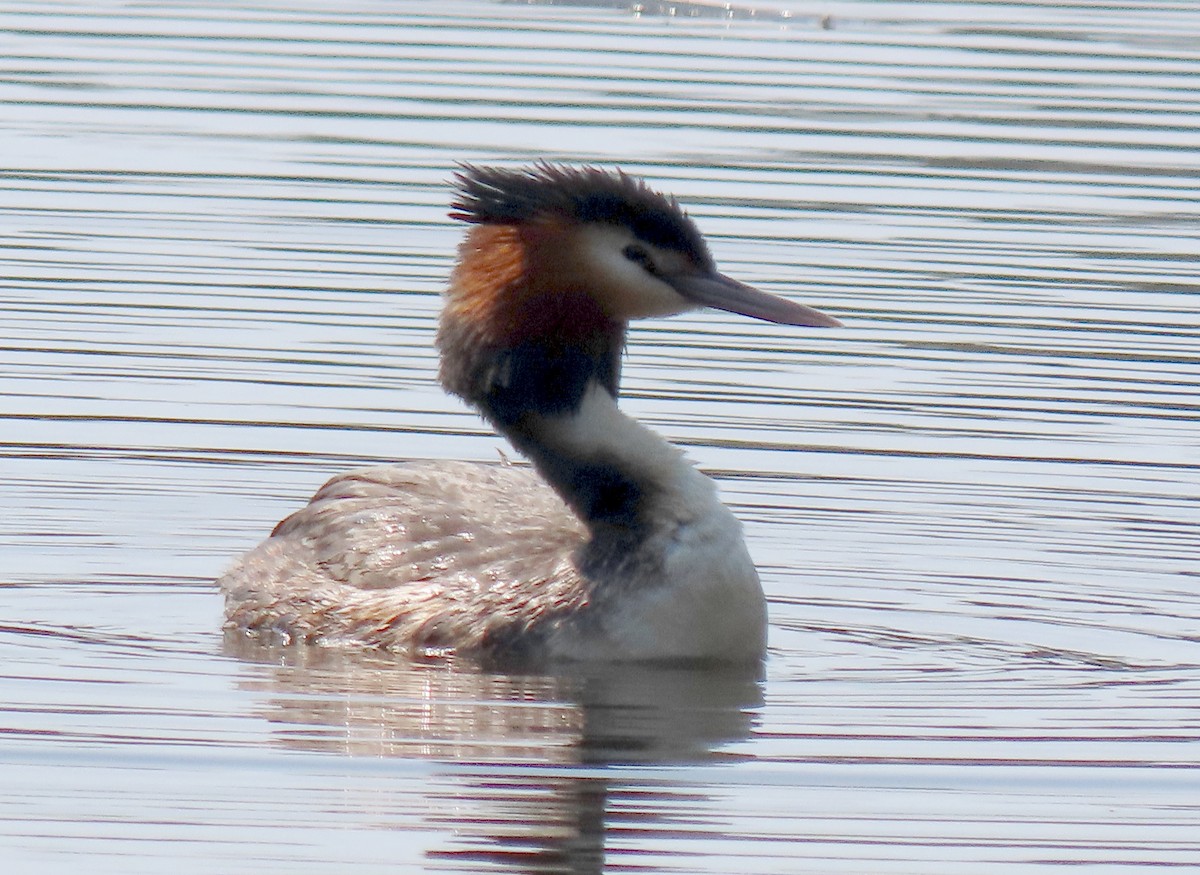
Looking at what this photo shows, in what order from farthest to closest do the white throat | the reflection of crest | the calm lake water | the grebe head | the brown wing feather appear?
the grebe head < the brown wing feather < the white throat < the calm lake water < the reflection of crest

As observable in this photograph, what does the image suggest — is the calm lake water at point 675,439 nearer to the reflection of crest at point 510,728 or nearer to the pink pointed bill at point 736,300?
the reflection of crest at point 510,728

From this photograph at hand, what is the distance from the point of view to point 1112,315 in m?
14.9

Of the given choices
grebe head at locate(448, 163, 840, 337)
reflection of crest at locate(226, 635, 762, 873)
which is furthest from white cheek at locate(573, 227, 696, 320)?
reflection of crest at locate(226, 635, 762, 873)

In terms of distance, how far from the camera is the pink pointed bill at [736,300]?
31.5 ft

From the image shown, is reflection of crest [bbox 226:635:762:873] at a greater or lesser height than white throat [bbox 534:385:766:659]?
lesser

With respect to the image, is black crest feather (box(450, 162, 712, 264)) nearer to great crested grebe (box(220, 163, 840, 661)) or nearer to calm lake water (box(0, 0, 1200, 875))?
great crested grebe (box(220, 163, 840, 661))

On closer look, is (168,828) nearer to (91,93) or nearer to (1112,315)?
(1112,315)

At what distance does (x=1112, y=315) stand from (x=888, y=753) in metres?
7.13

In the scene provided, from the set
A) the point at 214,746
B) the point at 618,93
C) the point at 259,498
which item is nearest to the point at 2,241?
the point at 259,498

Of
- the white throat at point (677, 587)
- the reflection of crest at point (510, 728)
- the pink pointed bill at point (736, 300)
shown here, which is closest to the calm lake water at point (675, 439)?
the reflection of crest at point (510, 728)

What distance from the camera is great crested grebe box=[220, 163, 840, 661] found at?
932 centimetres

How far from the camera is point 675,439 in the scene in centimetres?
1235

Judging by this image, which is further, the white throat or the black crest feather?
the black crest feather

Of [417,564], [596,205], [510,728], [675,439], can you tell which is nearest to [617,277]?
[596,205]
